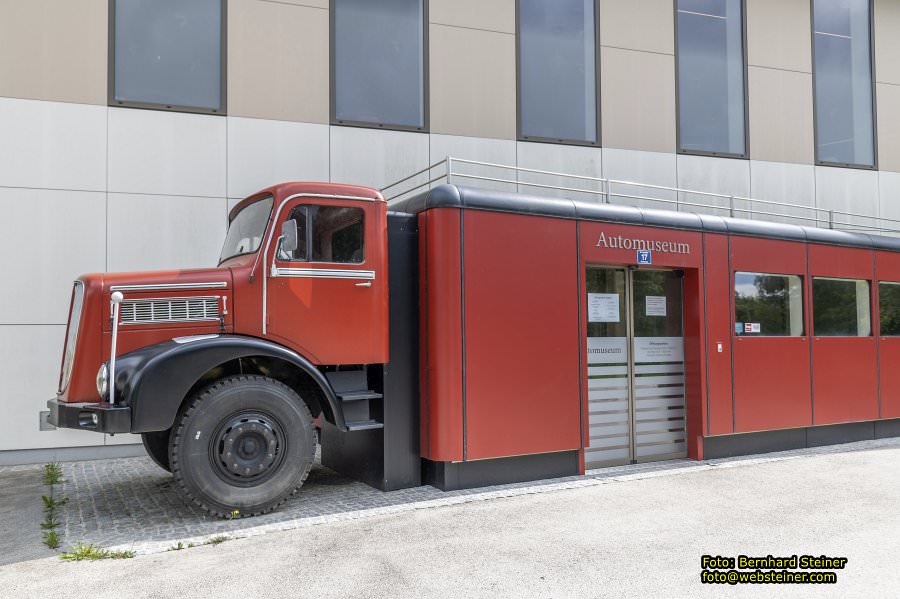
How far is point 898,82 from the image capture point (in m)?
15.2

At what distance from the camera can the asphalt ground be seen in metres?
4.50

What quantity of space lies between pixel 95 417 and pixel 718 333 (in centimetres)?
704

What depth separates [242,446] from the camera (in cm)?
614

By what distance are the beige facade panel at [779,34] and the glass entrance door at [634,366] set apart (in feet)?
23.6

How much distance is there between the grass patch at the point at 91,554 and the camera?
5.17m

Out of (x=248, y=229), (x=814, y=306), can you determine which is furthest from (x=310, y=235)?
(x=814, y=306)

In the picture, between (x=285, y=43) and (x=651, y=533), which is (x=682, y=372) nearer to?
(x=651, y=533)

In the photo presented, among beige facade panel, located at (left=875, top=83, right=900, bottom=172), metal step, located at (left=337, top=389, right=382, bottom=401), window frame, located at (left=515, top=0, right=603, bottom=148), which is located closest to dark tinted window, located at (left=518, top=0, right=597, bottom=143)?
window frame, located at (left=515, top=0, right=603, bottom=148)

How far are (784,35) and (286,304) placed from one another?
1219 cm

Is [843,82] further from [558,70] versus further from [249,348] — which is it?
[249,348]

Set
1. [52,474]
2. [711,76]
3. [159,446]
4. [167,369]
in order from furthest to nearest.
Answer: [711,76] → [52,474] → [159,446] → [167,369]

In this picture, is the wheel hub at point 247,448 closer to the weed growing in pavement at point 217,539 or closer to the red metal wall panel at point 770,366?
the weed growing in pavement at point 217,539

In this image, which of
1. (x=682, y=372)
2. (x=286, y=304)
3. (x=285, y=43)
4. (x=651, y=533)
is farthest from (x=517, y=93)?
(x=651, y=533)

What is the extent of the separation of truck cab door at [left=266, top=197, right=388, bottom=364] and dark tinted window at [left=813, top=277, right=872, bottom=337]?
6571mm
